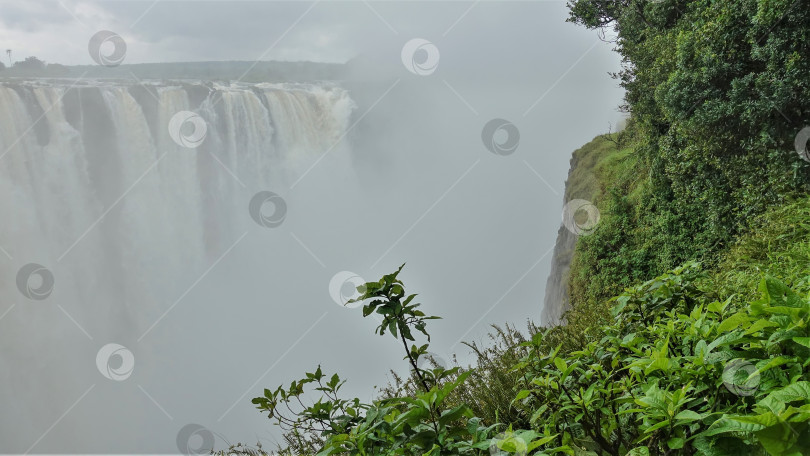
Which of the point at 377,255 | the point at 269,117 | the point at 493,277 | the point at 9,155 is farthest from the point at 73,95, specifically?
the point at 493,277

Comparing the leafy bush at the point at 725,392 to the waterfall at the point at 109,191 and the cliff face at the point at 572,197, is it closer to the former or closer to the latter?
the cliff face at the point at 572,197

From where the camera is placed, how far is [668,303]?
6.20ft

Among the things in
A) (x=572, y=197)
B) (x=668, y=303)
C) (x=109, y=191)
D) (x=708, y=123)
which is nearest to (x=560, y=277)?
(x=572, y=197)

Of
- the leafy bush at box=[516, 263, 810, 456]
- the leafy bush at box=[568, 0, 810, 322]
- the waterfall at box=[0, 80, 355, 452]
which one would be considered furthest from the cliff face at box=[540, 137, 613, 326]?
the waterfall at box=[0, 80, 355, 452]

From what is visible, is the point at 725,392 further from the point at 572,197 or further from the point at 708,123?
the point at 572,197

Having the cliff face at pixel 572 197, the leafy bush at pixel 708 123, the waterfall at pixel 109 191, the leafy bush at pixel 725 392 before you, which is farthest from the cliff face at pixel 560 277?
the waterfall at pixel 109 191

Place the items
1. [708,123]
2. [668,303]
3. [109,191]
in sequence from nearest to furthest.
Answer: [668,303] → [708,123] → [109,191]

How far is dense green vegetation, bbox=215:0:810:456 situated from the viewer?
97cm

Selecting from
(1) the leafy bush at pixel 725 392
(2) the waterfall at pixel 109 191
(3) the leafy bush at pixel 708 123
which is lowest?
(1) the leafy bush at pixel 725 392

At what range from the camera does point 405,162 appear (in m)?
36.5

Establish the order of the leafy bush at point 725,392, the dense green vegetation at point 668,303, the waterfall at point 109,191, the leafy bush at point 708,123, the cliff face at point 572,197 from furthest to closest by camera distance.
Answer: the waterfall at point 109,191 < the cliff face at point 572,197 < the leafy bush at point 708,123 < the dense green vegetation at point 668,303 < the leafy bush at point 725,392

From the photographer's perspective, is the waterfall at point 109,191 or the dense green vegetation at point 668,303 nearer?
the dense green vegetation at point 668,303

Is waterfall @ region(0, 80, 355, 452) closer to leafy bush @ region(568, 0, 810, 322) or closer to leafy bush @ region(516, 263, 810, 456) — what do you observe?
leafy bush @ region(568, 0, 810, 322)

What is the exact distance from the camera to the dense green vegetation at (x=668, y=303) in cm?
97
